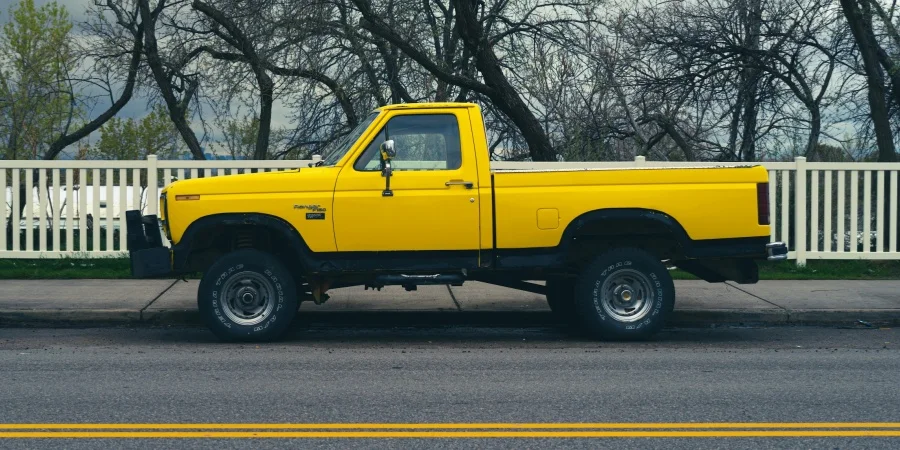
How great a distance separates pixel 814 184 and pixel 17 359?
10.7 meters

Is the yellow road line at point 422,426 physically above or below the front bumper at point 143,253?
below

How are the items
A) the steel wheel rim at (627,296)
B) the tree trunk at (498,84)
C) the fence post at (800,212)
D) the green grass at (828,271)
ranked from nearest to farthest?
the steel wheel rim at (627,296) → the green grass at (828,271) → the fence post at (800,212) → the tree trunk at (498,84)

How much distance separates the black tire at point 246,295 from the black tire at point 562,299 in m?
2.75

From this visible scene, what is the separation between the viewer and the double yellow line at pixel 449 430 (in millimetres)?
5773

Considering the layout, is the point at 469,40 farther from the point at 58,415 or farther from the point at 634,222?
the point at 58,415

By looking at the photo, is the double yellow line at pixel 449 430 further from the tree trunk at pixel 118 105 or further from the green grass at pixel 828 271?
the tree trunk at pixel 118 105

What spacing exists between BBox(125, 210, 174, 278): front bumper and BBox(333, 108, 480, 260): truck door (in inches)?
64.5

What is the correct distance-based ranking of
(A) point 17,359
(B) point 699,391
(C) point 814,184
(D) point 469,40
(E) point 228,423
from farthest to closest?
1. (D) point 469,40
2. (C) point 814,184
3. (A) point 17,359
4. (B) point 699,391
5. (E) point 228,423

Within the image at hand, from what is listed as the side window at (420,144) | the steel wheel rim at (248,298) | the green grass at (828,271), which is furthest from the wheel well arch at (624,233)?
the green grass at (828,271)

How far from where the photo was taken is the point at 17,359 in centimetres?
846

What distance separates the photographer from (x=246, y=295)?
9352 mm

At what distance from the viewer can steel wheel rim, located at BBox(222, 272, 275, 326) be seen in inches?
367

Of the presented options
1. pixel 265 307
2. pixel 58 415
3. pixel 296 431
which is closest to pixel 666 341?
pixel 265 307

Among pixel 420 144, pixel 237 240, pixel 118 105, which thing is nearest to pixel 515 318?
pixel 420 144
